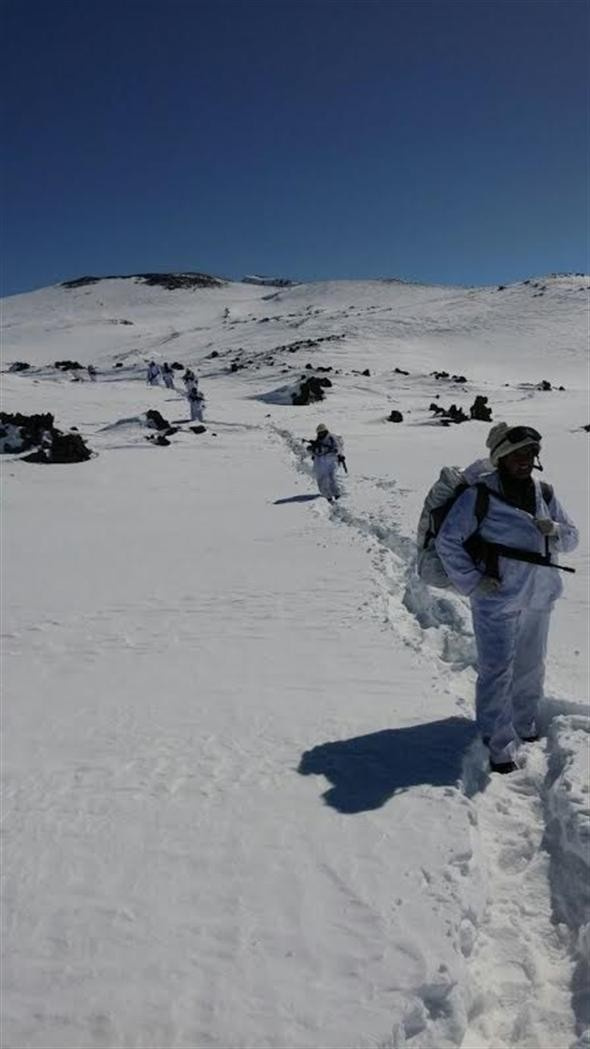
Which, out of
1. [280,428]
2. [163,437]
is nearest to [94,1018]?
[163,437]

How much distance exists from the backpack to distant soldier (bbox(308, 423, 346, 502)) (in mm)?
9994

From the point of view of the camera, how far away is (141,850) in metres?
4.11

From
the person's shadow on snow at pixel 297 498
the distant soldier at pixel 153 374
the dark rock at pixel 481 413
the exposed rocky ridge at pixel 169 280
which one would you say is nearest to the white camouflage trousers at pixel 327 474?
the person's shadow on snow at pixel 297 498

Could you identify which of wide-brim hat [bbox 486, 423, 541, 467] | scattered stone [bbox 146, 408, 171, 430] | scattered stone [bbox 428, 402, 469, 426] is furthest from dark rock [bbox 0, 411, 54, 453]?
wide-brim hat [bbox 486, 423, 541, 467]

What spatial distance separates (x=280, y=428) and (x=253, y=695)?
23110mm

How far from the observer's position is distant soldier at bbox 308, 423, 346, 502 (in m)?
14.9

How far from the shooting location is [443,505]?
4773 mm

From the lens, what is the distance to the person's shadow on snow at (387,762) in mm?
4511

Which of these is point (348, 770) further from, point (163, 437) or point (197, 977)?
point (163, 437)

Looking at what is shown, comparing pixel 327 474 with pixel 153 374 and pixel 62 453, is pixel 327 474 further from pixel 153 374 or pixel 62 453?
pixel 153 374

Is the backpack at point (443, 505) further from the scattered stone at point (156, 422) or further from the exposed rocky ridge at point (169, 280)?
the exposed rocky ridge at point (169, 280)

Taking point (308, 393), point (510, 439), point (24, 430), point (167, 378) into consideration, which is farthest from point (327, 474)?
point (167, 378)

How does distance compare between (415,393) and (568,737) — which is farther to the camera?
(415,393)

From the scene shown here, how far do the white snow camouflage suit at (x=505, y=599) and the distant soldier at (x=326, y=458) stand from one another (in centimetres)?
1012
